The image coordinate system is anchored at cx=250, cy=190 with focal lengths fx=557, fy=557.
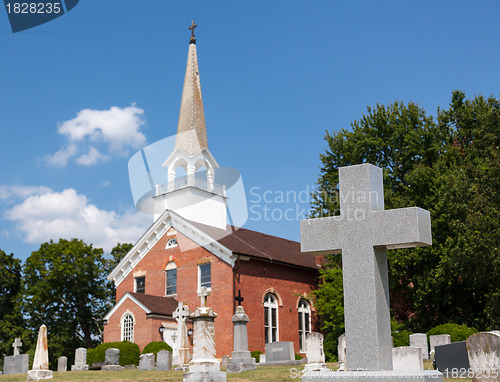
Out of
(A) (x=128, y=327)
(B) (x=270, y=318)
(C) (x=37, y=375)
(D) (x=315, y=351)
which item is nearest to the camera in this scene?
(C) (x=37, y=375)

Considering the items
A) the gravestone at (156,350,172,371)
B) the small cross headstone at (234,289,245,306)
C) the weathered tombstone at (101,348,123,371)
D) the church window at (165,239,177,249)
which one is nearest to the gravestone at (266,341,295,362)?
the gravestone at (156,350,172,371)

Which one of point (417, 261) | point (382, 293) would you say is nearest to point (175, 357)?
point (417, 261)

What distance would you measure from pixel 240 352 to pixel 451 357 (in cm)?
1105

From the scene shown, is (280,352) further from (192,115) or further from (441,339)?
(192,115)

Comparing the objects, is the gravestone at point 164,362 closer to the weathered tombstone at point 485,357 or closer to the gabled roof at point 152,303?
the gabled roof at point 152,303

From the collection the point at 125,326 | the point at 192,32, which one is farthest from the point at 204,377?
the point at 192,32

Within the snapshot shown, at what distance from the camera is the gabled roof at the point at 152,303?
108 ft

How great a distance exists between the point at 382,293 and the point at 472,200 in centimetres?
1882

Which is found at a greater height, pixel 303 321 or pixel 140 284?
pixel 140 284

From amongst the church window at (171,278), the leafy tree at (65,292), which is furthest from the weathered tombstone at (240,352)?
the leafy tree at (65,292)

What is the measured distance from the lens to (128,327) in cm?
3372

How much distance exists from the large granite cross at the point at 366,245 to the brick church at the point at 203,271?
25.0 m

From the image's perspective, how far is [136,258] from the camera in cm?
3859

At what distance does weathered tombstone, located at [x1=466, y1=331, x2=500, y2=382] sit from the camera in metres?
11.7
